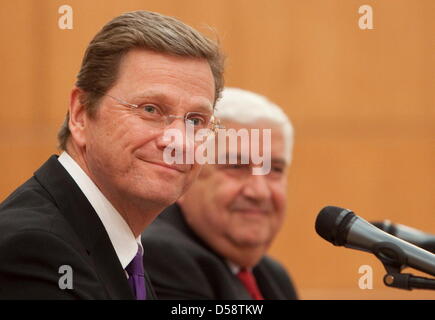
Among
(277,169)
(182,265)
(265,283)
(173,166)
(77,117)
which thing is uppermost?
(77,117)

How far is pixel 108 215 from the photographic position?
1489 millimetres

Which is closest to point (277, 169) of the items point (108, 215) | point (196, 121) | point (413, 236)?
point (413, 236)

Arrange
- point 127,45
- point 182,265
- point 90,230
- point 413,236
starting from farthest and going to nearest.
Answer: point 182,265 → point 413,236 → point 127,45 → point 90,230

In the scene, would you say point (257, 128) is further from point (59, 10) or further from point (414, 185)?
point (414, 185)

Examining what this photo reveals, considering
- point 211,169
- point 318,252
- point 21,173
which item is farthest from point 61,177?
point 318,252

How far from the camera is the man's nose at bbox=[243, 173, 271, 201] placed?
8.07 feet

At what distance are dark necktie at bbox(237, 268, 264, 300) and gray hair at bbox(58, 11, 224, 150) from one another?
1.06 meters

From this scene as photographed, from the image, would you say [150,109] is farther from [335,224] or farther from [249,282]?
[249,282]

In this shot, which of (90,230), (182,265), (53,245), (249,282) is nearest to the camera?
(53,245)

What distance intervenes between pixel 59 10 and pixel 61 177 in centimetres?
196

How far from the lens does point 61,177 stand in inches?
57.2

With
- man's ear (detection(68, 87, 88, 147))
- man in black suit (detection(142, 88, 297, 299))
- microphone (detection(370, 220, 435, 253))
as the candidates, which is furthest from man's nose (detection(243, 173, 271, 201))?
man's ear (detection(68, 87, 88, 147))

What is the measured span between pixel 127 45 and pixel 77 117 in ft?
0.67

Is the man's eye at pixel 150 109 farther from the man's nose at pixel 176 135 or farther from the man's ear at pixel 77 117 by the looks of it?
the man's ear at pixel 77 117
